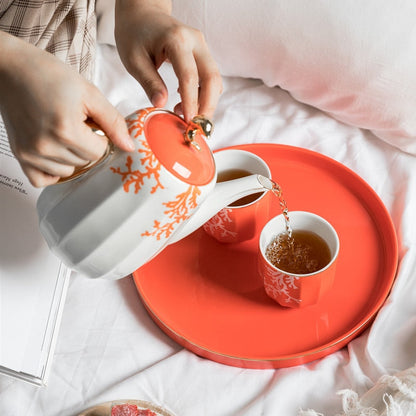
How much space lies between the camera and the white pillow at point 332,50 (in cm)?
94

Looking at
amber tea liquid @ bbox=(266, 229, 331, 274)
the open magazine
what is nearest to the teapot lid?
amber tea liquid @ bbox=(266, 229, 331, 274)

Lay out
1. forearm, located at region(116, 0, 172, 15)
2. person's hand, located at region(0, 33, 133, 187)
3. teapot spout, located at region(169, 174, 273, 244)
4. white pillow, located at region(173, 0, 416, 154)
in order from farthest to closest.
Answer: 1. white pillow, located at region(173, 0, 416, 154)
2. forearm, located at region(116, 0, 172, 15)
3. teapot spout, located at region(169, 174, 273, 244)
4. person's hand, located at region(0, 33, 133, 187)

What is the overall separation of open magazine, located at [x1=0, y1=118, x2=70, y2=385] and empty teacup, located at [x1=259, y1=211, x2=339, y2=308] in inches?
11.5

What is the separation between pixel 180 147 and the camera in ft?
2.04

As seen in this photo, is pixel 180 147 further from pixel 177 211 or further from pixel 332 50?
pixel 332 50

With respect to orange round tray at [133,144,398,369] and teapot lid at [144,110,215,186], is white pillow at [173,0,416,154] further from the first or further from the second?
teapot lid at [144,110,215,186]

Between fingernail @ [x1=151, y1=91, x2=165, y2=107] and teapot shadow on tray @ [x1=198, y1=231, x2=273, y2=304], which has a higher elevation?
fingernail @ [x1=151, y1=91, x2=165, y2=107]

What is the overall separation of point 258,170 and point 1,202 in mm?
378

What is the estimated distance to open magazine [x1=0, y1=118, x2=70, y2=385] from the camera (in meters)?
0.75

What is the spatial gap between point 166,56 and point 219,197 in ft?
0.66

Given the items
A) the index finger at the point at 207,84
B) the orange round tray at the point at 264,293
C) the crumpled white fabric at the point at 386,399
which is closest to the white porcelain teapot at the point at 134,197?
the index finger at the point at 207,84

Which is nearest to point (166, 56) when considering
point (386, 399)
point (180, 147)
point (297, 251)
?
point (180, 147)

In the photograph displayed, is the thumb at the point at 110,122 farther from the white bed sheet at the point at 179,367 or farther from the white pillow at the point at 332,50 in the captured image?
the white pillow at the point at 332,50

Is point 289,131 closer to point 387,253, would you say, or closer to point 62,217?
point 387,253
